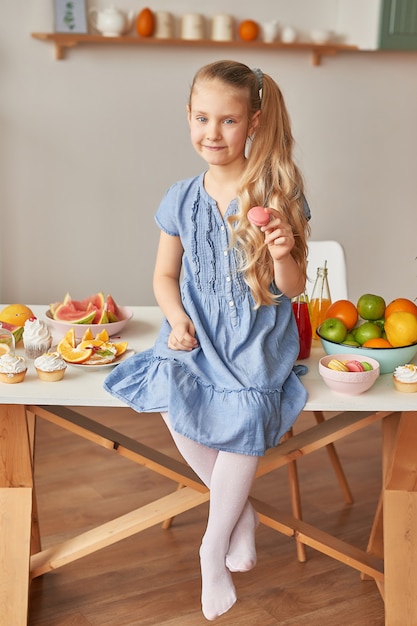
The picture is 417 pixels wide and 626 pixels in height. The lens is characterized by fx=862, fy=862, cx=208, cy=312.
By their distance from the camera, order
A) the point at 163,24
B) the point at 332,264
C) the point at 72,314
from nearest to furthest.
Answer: the point at 72,314, the point at 332,264, the point at 163,24

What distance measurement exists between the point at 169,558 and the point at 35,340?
102 cm

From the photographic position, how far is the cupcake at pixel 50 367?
219 centimetres

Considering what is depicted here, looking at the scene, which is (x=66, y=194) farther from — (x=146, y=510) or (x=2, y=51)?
(x=146, y=510)

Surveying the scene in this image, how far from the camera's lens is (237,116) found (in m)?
2.16

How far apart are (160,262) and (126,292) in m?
2.56

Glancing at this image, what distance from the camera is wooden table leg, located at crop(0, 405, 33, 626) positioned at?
2.26 metres

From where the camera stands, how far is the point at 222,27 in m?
4.61

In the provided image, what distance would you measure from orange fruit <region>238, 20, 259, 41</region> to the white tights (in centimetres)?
300

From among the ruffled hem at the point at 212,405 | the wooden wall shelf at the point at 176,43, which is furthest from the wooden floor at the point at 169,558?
the wooden wall shelf at the point at 176,43

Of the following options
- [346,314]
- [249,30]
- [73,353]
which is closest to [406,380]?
[346,314]

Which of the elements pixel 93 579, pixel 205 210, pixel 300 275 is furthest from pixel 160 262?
pixel 93 579

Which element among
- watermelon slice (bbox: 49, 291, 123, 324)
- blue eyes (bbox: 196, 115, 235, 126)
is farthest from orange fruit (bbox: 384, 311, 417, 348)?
watermelon slice (bbox: 49, 291, 123, 324)

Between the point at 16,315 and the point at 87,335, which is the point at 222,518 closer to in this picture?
the point at 87,335

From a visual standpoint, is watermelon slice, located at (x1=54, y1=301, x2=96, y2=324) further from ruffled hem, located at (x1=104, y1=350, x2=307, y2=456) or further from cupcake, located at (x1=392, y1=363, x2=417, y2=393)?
cupcake, located at (x1=392, y1=363, x2=417, y2=393)
